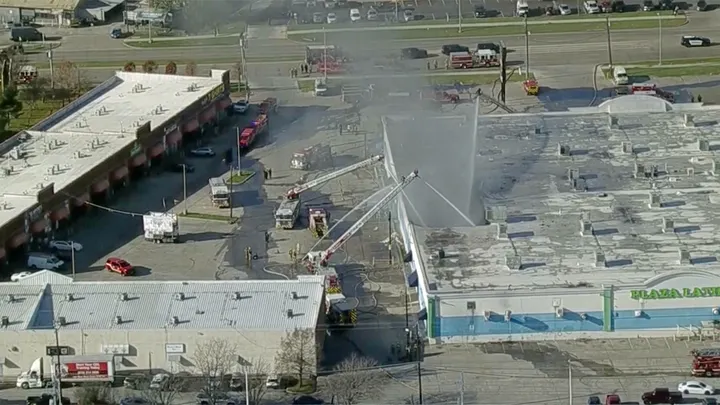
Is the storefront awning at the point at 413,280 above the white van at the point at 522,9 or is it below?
below

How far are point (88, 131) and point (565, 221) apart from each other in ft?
32.6

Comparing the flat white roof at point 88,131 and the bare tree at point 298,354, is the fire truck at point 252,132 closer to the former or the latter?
the flat white roof at point 88,131

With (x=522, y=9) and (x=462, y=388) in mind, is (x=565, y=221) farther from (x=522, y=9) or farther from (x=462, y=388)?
(x=522, y=9)


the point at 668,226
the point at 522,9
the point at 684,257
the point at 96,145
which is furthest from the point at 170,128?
the point at 522,9

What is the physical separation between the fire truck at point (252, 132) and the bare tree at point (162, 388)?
35.7 feet

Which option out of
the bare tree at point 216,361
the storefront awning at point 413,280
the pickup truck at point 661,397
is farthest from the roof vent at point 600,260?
the bare tree at point 216,361

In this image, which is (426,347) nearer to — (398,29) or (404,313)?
(404,313)

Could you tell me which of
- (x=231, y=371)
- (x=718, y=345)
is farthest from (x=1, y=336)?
(x=718, y=345)

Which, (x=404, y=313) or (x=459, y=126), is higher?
(x=459, y=126)

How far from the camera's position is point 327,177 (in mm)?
28391

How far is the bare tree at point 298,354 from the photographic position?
20.7 meters

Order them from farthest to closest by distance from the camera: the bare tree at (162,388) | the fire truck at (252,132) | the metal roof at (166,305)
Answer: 1. the fire truck at (252,132)
2. the metal roof at (166,305)
3. the bare tree at (162,388)

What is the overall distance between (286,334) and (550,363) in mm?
3274

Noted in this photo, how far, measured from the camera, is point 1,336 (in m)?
21.1
